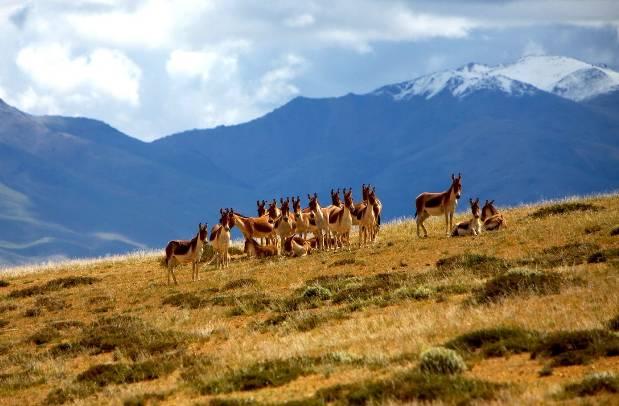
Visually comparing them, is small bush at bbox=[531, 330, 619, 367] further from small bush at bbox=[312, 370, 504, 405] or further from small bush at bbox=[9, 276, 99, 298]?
small bush at bbox=[9, 276, 99, 298]

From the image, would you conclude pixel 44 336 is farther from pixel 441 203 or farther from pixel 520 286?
pixel 441 203

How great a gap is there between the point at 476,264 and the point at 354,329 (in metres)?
7.90

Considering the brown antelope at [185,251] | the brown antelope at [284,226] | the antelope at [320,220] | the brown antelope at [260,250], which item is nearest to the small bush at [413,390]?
the brown antelope at [185,251]

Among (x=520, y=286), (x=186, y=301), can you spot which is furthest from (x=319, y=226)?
(x=520, y=286)

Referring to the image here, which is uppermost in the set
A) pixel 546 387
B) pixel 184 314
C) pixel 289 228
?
pixel 289 228

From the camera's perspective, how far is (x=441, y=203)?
1467 inches

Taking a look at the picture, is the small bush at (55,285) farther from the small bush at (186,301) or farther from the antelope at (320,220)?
the antelope at (320,220)

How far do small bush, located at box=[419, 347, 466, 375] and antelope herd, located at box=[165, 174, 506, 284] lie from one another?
19162 millimetres

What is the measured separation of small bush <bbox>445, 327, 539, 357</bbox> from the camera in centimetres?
1566

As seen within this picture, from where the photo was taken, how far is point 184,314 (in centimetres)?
2539

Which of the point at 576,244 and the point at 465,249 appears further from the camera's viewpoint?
the point at 465,249

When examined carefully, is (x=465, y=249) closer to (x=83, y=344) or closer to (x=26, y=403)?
(x=83, y=344)

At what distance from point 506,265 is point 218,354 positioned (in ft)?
30.3

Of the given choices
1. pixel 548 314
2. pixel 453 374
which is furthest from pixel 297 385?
pixel 548 314
